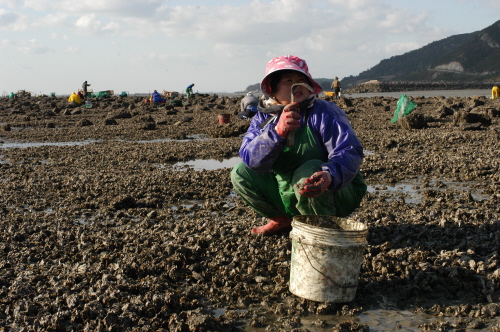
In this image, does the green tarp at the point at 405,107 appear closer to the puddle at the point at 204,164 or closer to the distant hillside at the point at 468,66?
the puddle at the point at 204,164

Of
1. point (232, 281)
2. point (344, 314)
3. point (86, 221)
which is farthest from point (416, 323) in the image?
point (86, 221)

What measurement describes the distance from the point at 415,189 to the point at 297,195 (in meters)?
3.08

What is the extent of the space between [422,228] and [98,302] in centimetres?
262

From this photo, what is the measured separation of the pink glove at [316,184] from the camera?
318 centimetres

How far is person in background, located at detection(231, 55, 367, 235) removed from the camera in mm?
3318

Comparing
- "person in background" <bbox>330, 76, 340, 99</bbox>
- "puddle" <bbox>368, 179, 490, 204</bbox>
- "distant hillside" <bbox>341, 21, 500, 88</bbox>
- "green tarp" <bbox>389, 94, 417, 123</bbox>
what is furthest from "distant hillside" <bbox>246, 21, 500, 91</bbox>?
"puddle" <bbox>368, 179, 490, 204</bbox>

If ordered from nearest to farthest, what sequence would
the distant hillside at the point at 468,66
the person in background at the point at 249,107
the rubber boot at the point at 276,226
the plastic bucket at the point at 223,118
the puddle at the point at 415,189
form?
the rubber boot at the point at 276,226 < the puddle at the point at 415,189 < the person in background at the point at 249,107 < the plastic bucket at the point at 223,118 < the distant hillside at the point at 468,66

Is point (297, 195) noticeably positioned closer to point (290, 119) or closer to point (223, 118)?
point (290, 119)

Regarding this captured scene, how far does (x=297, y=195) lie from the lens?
3533mm

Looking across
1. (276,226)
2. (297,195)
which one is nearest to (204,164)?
(276,226)

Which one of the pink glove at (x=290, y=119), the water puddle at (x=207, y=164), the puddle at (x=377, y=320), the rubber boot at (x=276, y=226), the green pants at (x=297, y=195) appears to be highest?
the pink glove at (x=290, y=119)

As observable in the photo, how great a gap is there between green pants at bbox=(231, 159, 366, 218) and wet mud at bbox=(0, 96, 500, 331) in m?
0.31

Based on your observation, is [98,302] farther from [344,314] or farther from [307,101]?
[307,101]

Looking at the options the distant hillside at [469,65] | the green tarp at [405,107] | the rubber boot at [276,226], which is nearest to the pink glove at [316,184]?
the rubber boot at [276,226]
